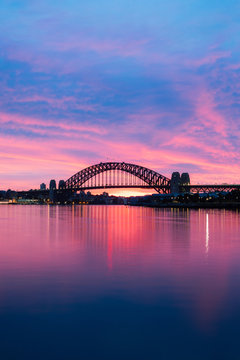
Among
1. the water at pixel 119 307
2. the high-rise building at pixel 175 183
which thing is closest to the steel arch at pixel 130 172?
the high-rise building at pixel 175 183

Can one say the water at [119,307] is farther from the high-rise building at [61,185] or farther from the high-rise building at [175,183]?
the high-rise building at [61,185]

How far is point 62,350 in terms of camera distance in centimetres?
739

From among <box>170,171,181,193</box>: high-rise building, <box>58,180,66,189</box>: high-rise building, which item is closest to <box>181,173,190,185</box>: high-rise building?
<box>170,171,181,193</box>: high-rise building

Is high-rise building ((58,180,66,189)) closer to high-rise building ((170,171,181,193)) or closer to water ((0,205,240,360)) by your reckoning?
high-rise building ((170,171,181,193))

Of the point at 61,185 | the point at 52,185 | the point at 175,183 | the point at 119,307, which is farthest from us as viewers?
the point at 52,185

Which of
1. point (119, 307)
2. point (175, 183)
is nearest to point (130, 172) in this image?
point (175, 183)

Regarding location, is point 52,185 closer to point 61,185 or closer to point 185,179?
point 61,185

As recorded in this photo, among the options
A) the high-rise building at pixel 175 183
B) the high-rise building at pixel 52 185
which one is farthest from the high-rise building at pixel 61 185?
the high-rise building at pixel 175 183

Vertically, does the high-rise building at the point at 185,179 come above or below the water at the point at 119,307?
above

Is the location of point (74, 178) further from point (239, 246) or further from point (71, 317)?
point (71, 317)

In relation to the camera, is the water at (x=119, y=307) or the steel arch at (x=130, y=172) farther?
the steel arch at (x=130, y=172)

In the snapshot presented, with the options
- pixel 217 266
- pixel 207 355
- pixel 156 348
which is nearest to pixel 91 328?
pixel 156 348

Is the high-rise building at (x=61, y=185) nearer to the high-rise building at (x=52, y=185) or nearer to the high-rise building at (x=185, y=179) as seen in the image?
the high-rise building at (x=52, y=185)

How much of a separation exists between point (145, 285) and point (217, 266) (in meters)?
5.26
